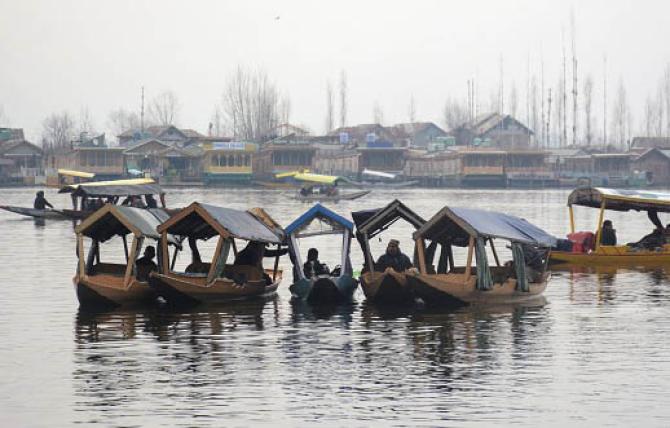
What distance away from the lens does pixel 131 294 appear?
944 inches

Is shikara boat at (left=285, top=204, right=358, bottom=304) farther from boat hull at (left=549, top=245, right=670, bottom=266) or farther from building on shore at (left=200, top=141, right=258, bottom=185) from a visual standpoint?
building on shore at (left=200, top=141, right=258, bottom=185)

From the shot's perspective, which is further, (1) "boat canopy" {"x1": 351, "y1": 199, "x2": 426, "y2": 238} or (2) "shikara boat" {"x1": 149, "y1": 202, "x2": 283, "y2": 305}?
(1) "boat canopy" {"x1": 351, "y1": 199, "x2": 426, "y2": 238}

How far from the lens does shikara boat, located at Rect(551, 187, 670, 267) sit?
33.6 m

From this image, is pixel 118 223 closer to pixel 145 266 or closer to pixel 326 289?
pixel 145 266

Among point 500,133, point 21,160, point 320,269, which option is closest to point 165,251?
point 320,269

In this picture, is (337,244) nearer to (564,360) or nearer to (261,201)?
(564,360)

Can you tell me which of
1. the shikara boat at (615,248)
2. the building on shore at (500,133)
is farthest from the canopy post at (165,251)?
the building on shore at (500,133)

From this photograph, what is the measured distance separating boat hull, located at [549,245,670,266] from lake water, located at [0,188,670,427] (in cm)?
417

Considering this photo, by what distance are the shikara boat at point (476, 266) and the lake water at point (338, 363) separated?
38cm

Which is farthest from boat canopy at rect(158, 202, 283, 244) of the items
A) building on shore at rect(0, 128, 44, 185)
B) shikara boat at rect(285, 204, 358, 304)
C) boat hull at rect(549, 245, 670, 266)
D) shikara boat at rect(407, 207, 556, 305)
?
building on shore at rect(0, 128, 44, 185)

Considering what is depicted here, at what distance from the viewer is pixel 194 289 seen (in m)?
23.8

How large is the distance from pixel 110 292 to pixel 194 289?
1637 mm

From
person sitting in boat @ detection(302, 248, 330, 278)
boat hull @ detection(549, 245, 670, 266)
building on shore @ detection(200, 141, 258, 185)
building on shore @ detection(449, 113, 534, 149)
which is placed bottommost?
boat hull @ detection(549, 245, 670, 266)

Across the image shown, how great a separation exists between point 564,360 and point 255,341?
202 inches
